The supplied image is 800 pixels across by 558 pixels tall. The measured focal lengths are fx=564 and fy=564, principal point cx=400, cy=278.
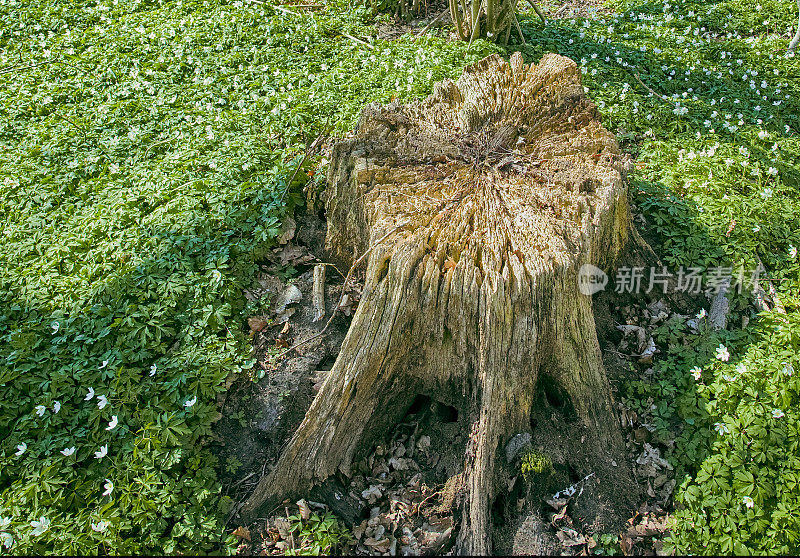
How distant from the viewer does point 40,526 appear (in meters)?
2.84

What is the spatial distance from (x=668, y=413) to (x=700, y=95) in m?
4.41

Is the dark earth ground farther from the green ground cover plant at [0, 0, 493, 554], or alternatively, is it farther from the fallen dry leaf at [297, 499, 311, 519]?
the green ground cover plant at [0, 0, 493, 554]

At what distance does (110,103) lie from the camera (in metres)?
5.70

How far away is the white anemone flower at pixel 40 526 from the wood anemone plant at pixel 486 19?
19.9 ft

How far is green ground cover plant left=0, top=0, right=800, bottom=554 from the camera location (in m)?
3.03

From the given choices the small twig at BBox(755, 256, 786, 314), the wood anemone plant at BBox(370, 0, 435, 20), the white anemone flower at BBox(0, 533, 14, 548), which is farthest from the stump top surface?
the wood anemone plant at BBox(370, 0, 435, 20)

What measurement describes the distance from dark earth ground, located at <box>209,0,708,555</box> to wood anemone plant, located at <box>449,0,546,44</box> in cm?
386

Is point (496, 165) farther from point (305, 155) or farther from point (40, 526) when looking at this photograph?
point (40, 526)

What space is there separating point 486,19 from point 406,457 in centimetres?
539

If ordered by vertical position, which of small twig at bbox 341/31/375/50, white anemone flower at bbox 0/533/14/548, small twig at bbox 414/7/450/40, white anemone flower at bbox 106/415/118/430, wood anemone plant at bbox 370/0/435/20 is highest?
wood anemone plant at bbox 370/0/435/20

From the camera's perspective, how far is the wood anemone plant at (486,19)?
6480 millimetres

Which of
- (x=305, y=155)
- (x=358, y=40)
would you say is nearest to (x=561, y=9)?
(x=358, y=40)

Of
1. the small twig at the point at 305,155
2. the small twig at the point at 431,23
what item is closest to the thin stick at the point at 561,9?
the small twig at the point at 431,23

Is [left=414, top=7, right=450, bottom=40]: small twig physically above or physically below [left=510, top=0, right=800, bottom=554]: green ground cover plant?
above
